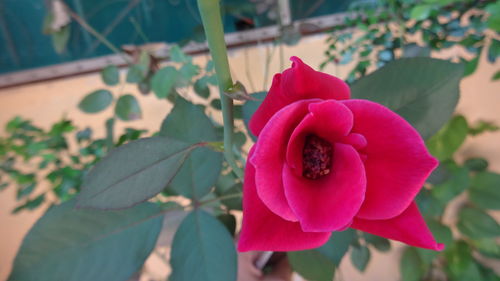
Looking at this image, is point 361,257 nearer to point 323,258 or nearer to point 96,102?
point 323,258

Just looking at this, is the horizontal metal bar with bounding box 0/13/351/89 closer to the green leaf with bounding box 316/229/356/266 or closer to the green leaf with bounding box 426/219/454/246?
the green leaf with bounding box 426/219/454/246

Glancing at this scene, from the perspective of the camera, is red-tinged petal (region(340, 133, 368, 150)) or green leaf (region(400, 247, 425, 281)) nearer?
red-tinged petal (region(340, 133, 368, 150))

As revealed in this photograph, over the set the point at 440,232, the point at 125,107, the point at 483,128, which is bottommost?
the point at 440,232

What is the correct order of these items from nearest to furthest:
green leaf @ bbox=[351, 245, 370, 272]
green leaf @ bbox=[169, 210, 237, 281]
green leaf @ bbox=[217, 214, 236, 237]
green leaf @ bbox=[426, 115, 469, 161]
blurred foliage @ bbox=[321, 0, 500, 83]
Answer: green leaf @ bbox=[169, 210, 237, 281] → green leaf @ bbox=[217, 214, 236, 237] → blurred foliage @ bbox=[321, 0, 500, 83] → green leaf @ bbox=[351, 245, 370, 272] → green leaf @ bbox=[426, 115, 469, 161]

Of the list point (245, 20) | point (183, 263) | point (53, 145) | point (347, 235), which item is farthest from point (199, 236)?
point (245, 20)

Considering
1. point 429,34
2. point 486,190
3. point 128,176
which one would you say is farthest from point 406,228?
point 486,190

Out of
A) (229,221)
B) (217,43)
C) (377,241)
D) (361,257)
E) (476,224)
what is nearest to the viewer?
(217,43)

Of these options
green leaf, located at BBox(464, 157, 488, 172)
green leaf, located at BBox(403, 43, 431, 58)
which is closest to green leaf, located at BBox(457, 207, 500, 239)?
green leaf, located at BBox(464, 157, 488, 172)
